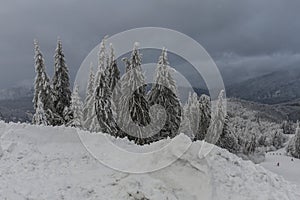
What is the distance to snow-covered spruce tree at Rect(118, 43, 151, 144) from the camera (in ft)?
99.2

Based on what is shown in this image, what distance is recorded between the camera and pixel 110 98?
30.8 meters

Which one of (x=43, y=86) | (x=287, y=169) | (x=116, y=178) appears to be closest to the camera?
(x=116, y=178)

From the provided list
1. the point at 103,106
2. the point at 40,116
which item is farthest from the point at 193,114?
the point at 40,116

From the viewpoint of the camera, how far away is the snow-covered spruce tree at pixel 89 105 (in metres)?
30.8

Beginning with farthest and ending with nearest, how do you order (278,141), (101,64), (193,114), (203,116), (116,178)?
(278,141), (193,114), (203,116), (101,64), (116,178)

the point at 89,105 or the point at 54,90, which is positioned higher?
the point at 54,90

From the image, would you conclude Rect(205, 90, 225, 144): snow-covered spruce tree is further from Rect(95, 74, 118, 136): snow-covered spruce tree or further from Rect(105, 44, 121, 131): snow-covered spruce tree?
Rect(95, 74, 118, 136): snow-covered spruce tree

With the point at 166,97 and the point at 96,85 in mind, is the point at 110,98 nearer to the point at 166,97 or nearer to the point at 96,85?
the point at 96,85

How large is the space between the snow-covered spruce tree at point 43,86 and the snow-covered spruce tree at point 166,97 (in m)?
10.7

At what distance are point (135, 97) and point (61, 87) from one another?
10.6 m

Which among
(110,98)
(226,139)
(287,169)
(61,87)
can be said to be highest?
(61,87)

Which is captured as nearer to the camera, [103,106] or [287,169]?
[103,106]

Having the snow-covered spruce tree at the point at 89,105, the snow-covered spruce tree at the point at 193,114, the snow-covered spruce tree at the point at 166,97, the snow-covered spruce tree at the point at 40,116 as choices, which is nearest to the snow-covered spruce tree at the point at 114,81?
the snow-covered spruce tree at the point at 89,105

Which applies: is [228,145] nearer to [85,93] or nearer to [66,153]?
[85,93]
